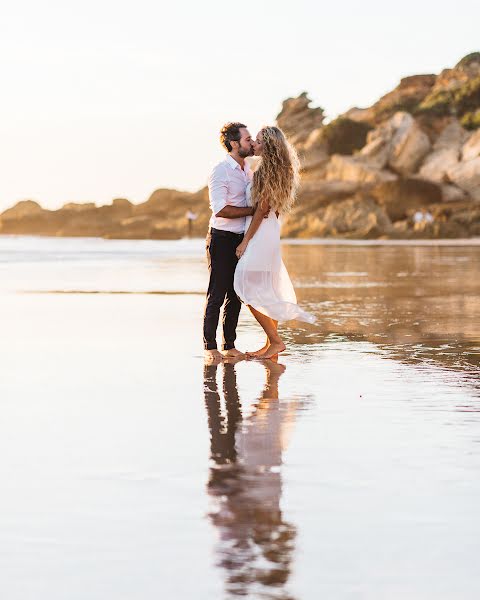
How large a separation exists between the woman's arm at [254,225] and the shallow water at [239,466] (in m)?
1.03

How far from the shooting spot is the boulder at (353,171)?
110m

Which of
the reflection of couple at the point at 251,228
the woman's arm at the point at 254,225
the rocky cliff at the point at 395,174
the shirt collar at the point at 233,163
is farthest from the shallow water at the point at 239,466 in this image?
the rocky cliff at the point at 395,174

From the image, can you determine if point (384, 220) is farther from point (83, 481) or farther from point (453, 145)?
point (83, 481)

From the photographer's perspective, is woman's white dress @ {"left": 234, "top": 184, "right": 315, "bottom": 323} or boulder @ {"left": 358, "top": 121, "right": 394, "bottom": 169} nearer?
woman's white dress @ {"left": 234, "top": 184, "right": 315, "bottom": 323}

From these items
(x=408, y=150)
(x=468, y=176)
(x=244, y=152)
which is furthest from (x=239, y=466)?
(x=408, y=150)

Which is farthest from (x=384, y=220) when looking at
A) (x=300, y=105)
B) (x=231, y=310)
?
(x=231, y=310)

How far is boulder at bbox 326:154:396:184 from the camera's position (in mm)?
109750

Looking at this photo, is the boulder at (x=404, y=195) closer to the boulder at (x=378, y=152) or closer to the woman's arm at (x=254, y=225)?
the boulder at (x=378, y=152)

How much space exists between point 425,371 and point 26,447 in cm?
440

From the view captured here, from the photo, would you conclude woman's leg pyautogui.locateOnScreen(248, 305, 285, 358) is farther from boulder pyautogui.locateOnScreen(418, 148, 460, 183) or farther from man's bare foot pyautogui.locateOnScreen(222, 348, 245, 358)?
boulder pyautogui.locateOnScreen(418, 148, 460, 183)

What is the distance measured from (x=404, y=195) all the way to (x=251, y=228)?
93.9 meters

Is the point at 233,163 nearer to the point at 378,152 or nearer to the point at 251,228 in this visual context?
the point at 251,228

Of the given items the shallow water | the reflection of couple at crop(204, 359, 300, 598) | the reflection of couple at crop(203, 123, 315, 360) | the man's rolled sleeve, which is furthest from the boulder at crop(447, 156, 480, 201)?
the reflection of couple at crop(204, 359, 300, 598)

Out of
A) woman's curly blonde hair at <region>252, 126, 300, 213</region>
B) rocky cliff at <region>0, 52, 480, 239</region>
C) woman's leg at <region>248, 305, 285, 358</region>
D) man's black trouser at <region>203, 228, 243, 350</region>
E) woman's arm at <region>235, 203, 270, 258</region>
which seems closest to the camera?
woman's curly blonde hair at <region>252, 126, 300, 213</region>
